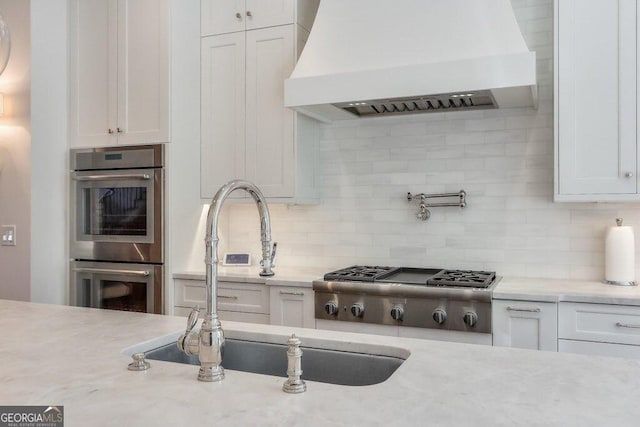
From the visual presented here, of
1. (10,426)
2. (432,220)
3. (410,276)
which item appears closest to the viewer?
(10,426)

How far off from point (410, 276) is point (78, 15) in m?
2.87

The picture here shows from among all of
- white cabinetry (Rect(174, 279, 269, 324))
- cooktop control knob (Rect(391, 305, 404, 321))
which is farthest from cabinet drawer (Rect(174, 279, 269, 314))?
cooktop control knob (Rect(391, 305, 404, 321))

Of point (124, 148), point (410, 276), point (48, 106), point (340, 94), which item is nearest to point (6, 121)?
point (48, 106)

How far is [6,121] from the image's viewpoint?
3.65 metres

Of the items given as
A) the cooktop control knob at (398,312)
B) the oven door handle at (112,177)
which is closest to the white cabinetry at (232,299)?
the oven door handle at (112,177)

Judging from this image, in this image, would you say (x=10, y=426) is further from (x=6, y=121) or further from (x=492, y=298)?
(x=6, y=121)

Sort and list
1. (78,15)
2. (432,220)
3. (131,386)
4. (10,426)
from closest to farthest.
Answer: (10,426), (131,386), (432,220), (78,15)

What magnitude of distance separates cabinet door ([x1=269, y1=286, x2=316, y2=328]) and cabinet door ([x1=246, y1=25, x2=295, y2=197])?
25.0 inches

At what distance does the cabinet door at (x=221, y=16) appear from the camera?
368 centimetres

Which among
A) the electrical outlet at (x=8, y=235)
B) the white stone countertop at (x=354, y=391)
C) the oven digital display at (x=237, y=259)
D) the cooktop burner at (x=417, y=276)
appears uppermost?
the electrical outlet at (x=8, y=235)

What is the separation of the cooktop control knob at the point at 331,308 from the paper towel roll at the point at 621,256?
148 cm

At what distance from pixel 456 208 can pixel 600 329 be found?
1.13 meters

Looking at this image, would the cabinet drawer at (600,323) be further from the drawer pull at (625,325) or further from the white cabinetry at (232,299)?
the white cabinetry at (232,299)

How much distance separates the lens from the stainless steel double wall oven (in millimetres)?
3605
